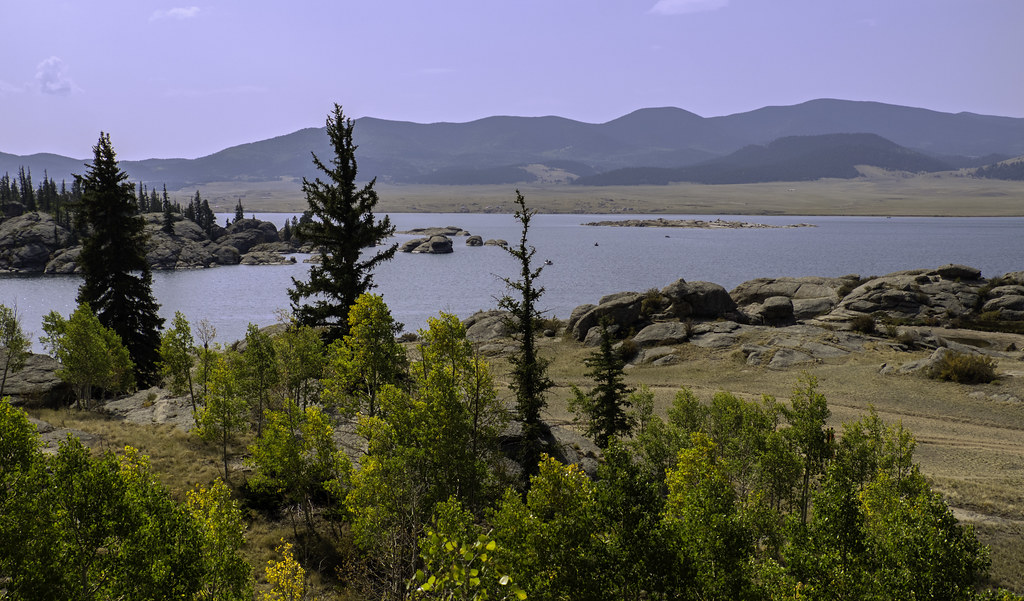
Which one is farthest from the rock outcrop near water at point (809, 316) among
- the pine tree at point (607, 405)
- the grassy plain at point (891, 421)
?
the pine tree at point (607, 405)

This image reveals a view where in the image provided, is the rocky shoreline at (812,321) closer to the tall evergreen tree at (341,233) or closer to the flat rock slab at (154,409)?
the tall evergreen tree at (341,233)

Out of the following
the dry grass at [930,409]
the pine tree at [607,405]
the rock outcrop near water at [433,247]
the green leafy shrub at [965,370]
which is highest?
the rock outcrop near water at [433,247]

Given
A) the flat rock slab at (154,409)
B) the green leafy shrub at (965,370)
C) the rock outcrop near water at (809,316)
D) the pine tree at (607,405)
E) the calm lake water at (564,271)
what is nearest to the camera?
the pine tree at (607,405)

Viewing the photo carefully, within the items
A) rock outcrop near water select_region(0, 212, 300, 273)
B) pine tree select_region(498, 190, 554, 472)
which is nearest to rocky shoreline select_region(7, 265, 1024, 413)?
pine tree select_region(498, 190, 554, 472)

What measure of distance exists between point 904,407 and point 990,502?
51.3 feet

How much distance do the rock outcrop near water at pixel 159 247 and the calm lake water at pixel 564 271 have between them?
303 inches

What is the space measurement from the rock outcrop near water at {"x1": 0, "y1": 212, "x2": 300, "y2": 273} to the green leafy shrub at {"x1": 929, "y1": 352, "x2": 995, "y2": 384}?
114166 millimetres

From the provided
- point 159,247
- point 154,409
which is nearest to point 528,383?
point 154,409

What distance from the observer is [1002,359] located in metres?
48.7

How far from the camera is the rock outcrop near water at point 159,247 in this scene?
4510 inches

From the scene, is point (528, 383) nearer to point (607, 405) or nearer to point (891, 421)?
point (607, 405)

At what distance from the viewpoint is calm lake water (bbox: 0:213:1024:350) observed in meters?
80.3

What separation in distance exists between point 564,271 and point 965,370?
249ft

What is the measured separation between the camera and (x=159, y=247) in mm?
125875
